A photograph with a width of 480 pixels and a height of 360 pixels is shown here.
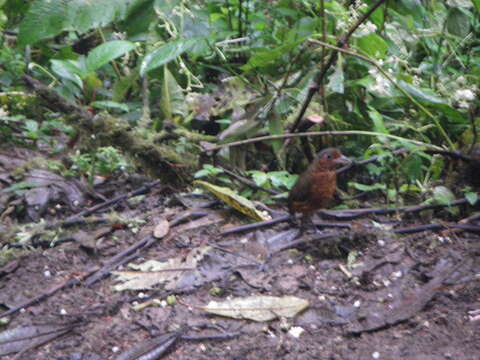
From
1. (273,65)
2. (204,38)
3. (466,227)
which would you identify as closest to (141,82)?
(273,65)

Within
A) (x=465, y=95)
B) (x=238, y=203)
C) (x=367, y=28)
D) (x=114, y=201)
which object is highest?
(x=367, y=28)

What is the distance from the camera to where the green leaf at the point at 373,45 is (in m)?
3.30

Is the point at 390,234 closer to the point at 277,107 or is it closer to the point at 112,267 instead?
the point at 277,107

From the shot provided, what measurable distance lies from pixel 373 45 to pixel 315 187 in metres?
1.15

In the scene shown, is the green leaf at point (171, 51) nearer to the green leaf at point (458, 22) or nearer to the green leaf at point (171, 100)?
the green leaf at point (171, 100)

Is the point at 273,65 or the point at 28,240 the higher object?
the point at 273,65

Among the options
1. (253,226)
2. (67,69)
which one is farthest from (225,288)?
(67,69)

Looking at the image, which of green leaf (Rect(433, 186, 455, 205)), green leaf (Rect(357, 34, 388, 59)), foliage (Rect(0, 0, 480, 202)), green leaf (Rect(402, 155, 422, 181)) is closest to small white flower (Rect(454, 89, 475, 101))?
foliage (Rect(0, 0, 480, 202))

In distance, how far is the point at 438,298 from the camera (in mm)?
2115

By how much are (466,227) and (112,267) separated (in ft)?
5.44

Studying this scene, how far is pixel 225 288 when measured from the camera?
2.23m

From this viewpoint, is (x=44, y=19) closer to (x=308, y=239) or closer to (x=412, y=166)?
(x=308, y=239)

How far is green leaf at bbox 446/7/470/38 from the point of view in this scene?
12.2ft

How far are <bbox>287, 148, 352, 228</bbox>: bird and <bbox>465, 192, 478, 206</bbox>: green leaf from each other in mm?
650
